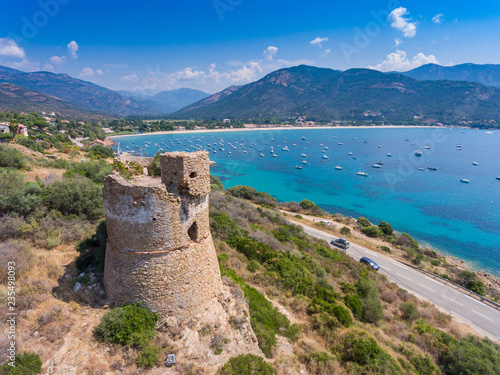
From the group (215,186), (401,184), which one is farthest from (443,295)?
(401,184)

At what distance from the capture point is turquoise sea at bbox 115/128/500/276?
1607 inches

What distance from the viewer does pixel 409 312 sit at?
1598cm

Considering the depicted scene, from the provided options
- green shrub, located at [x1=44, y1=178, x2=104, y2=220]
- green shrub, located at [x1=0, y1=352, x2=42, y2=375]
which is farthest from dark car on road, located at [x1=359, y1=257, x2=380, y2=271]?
green shrub, located at [x1=0, y1=352, x2=42, y2=375]

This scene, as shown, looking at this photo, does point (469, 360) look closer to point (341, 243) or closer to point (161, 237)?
point (161, 237)

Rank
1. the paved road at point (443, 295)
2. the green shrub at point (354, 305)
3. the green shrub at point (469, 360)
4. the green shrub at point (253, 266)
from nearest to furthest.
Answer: the green shrub at point (469, 360), the green shrub at point (354, 305), the green shrub at point (253, 266), the paved road at point (443, 295)

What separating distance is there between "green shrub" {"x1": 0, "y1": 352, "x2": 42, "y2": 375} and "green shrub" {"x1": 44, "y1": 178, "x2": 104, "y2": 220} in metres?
8.12

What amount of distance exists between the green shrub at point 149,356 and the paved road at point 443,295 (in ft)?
72.0

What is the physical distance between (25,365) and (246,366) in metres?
5.68

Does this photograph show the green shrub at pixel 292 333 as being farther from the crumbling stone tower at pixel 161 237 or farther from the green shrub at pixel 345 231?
the green shrub at pixel 345 231

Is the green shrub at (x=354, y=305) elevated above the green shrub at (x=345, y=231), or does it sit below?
above

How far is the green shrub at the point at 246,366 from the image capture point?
733 centimetres

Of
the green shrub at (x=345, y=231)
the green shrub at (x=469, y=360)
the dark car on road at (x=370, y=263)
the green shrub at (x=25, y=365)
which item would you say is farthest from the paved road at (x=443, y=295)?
the green shrub at (x=25, y=365)

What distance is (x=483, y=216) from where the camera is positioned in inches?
1852

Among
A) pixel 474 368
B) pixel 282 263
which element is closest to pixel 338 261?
pixel 282 263
